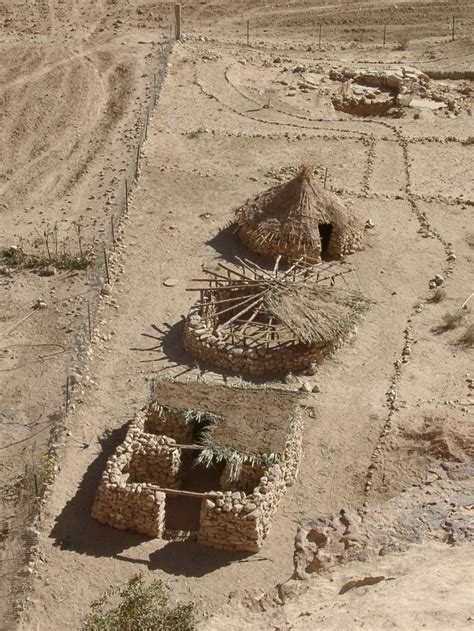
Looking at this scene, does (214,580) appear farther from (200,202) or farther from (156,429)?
(200,202)

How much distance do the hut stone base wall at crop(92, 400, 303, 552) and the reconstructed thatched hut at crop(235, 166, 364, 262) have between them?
7256 millimetres

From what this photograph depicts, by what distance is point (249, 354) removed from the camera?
65.0 feet

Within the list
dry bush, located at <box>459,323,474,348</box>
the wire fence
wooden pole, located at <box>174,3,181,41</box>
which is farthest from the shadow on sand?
wooden pole, located at <box>174,3,181,41</box>

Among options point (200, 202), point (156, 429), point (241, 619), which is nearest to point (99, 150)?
point (200, 202)

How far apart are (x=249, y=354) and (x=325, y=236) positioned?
5775mm

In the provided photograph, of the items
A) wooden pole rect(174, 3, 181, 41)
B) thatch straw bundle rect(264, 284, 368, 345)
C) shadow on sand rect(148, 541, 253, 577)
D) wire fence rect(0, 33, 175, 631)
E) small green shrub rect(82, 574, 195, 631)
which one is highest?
wooden pole rect(174, 3, 181, 41)

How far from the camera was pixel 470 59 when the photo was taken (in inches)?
1499

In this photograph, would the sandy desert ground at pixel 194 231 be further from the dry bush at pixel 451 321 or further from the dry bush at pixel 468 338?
the dry bush at pixel 451 321

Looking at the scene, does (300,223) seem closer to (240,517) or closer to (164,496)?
(164,496)

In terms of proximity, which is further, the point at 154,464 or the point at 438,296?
the point at 438,296

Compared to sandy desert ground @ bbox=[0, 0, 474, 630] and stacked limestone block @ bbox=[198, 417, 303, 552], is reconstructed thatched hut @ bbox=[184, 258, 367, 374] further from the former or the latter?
stacked limestone block @ bbox=[198, 417, 303, 552]

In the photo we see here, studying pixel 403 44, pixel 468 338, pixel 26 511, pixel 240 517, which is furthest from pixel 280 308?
pixel 403 44

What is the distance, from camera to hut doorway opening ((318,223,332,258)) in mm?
24297

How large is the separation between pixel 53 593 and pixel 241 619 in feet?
9.62
